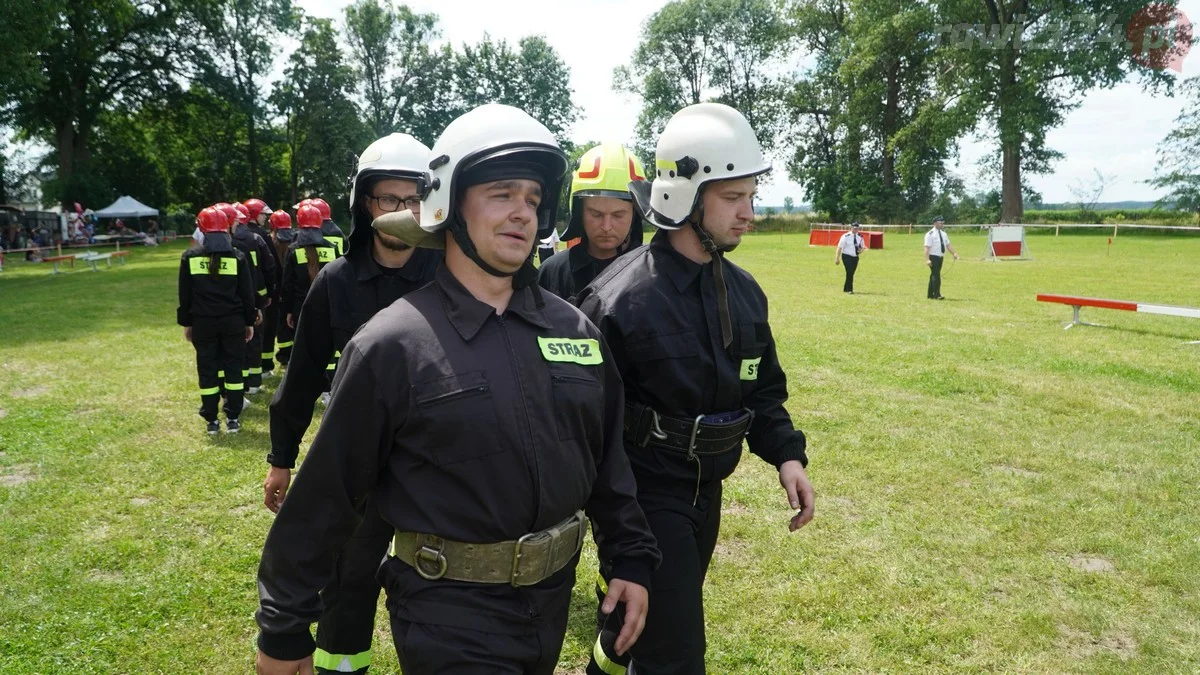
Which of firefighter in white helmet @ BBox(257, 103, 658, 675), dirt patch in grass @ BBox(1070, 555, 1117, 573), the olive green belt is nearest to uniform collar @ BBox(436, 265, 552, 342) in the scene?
firefighter in white helmet @ BBox(257, 103, 658, 675)

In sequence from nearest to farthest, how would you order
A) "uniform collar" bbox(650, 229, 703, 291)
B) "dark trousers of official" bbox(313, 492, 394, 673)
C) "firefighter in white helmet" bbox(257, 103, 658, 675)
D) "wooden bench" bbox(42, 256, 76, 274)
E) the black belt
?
"firefighter in white helmet" bbox(257, 103, 658, 675), the black belt, "uniform collar" bbox(650, 229, 703, 291), "dark trousers of official" bbox(313, 492, 394, 673), "wooden bench" bbox(42, 256, 76, 274)

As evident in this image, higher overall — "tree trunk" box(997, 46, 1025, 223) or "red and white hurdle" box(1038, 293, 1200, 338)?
"tree trunk" box(997, 46, 1025, 223)

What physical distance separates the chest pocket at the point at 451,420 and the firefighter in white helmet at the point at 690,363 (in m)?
1.04

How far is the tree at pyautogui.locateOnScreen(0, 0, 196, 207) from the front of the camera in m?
41.6

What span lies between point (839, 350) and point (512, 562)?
38.3ft

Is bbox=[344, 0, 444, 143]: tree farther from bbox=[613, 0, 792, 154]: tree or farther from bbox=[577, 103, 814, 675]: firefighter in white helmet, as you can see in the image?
bbox=[577, 103, 814, 675]: firefighter in white helmet

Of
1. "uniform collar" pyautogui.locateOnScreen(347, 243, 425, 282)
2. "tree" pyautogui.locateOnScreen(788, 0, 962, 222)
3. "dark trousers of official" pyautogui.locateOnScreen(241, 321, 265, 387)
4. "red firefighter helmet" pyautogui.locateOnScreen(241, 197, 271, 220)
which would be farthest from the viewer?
"tree" pyautogui.locateOnScreen(788, 0, 962, 222)

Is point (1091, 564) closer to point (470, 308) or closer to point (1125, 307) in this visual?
point (470, 308)

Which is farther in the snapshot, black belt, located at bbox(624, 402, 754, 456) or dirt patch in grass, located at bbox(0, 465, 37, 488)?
dirt patch in grass, located at bbox(0, 465, 37, 488)

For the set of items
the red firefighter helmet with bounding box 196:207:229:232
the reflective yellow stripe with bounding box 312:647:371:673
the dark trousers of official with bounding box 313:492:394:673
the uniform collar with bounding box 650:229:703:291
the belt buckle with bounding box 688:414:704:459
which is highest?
the red firefighter helmet with bounding box 196:207:229:232

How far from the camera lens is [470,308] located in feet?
7.18

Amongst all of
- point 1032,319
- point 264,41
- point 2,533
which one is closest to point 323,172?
point 264,41

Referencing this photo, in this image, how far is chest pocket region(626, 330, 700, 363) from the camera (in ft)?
9.85

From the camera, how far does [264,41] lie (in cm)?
5606
